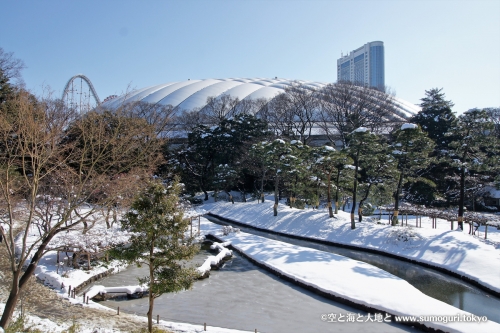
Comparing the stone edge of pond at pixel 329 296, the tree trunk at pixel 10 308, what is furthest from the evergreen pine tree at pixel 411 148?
the tree trunk at pixel 10 308

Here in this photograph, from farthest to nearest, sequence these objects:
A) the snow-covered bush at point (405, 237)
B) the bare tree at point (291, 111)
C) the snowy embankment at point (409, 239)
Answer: the bare tree at point (291, 111) → the snow-covered bush at point (405, 237) → the snowy embankment at point (409, 239)

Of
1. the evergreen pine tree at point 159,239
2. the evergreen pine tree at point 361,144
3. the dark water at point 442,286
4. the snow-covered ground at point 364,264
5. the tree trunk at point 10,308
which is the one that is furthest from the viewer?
the evergreen pine tree at point 361,144

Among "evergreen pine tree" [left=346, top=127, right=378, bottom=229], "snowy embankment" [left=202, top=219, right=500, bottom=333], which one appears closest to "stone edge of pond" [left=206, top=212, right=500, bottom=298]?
"evergreen pine tree" [left=346, top=127, right=378, bottom=229]

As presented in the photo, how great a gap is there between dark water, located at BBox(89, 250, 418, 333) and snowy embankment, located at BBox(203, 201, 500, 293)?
202 inches

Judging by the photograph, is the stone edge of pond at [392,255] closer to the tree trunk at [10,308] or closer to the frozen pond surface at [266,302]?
the frozen pond surface at [266,302]

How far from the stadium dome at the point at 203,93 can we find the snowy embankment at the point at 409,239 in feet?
72.8

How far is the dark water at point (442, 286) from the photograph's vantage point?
9.53 meters

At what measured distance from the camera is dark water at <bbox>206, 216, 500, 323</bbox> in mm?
9531

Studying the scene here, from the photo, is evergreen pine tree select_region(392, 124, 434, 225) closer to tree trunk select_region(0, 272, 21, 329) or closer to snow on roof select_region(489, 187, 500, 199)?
snow on roof select_region(489, 187, 500, 199)

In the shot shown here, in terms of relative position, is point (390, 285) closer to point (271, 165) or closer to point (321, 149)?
point (321, 149)

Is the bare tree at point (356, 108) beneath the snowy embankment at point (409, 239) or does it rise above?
above

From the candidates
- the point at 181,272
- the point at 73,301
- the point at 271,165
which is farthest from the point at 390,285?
the point at 271,165

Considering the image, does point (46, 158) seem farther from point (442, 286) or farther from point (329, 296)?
point (442, 286)

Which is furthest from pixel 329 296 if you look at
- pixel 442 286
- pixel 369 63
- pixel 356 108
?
pixel 369 63
